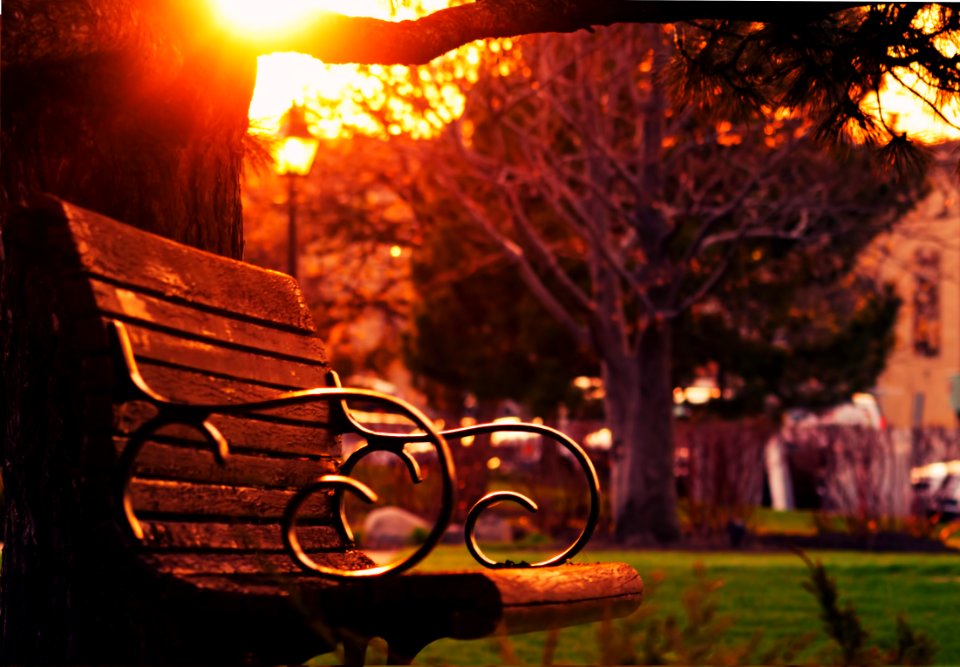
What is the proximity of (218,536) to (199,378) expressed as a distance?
38 centimetres

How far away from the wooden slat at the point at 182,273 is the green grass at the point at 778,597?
2706 millimetres

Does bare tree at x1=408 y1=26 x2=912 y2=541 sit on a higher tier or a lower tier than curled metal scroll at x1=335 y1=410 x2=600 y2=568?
higher

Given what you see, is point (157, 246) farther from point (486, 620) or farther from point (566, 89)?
point (566, 89)

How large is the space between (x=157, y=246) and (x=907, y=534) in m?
16.9

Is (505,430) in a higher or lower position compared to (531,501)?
higher

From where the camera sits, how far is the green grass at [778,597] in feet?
29.1

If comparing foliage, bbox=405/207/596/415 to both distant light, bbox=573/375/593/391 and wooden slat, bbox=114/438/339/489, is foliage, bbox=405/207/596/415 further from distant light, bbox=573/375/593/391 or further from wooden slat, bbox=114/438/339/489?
wooden slat, bbox=114/438/339/489

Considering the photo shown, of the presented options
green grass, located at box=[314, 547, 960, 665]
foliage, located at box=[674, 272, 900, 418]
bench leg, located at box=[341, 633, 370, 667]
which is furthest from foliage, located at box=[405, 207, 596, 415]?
bench leg, located at box=[341, 633, 370, 667]

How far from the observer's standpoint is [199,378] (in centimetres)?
397

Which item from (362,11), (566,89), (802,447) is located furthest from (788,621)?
(802,447)

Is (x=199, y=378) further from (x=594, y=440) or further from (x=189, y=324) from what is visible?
(x=594, y=440)

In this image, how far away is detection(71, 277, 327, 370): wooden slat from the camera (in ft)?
12.0

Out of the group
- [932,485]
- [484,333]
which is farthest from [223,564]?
[484,333]

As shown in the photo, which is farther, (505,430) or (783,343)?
(783,343)
